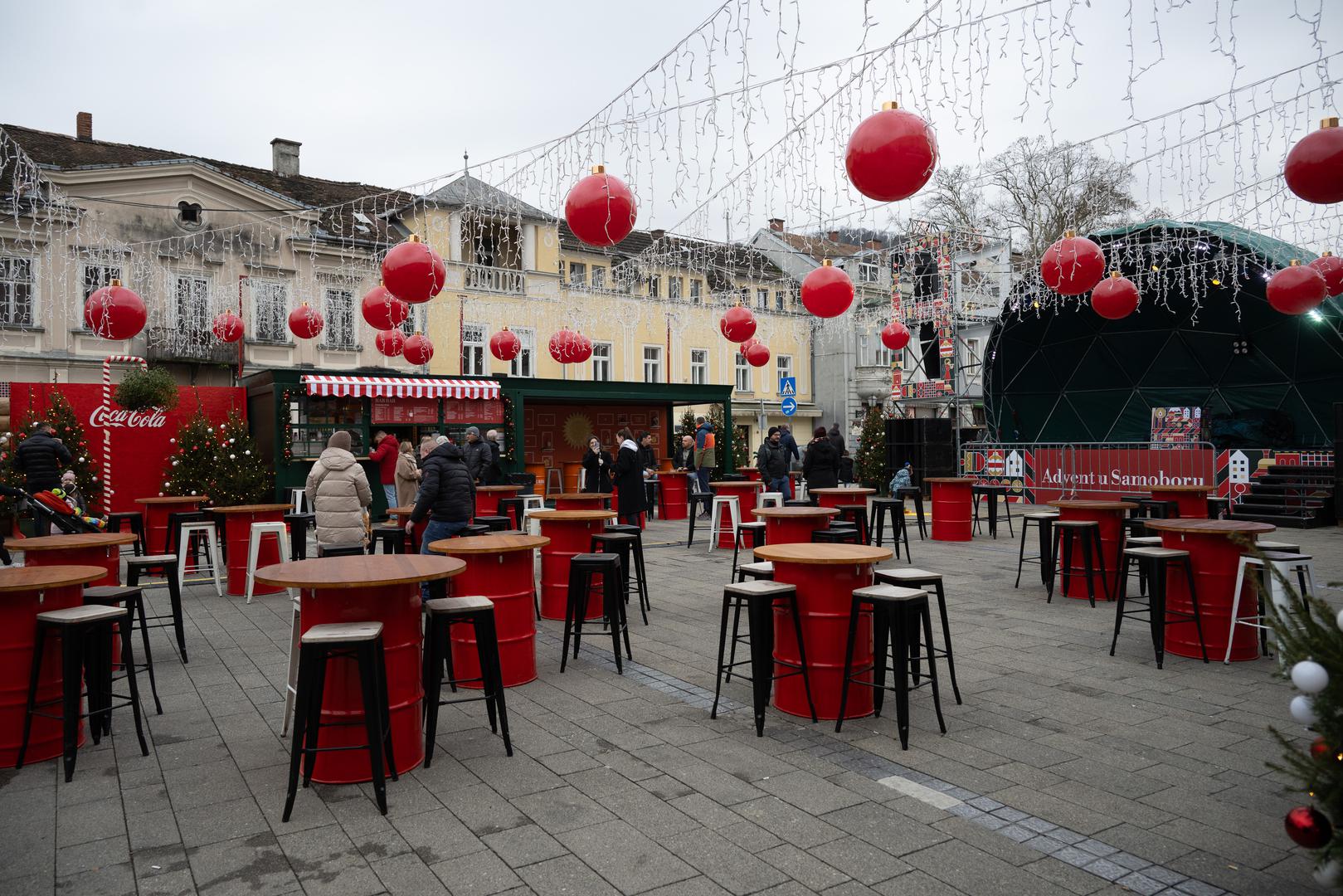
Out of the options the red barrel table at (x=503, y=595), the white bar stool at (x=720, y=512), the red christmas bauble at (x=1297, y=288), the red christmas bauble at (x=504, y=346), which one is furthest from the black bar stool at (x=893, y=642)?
the red christmas bauble at (x=504, y=346)

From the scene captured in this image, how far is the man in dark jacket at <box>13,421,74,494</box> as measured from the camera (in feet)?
33.4

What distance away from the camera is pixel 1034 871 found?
3.04 meters

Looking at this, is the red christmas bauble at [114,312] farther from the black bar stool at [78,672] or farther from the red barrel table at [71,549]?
the black bar stool at [78,672]

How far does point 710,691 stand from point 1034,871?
8.32 ft

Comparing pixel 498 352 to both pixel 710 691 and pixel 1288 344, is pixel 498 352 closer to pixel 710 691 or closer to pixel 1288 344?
pixel 710 691

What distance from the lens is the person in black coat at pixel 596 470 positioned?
1383 cm

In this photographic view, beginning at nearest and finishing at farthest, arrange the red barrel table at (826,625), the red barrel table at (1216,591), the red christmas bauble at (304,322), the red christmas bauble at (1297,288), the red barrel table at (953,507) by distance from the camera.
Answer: the red barrel table at (826,625) → the red barrel table at (1216,591) → the red christmas bauble at (1297,288) → the red christmas bauble at (304,322) → the red barrel table at (953,507)

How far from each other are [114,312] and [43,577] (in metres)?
5.74

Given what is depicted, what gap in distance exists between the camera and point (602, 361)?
28.1 m

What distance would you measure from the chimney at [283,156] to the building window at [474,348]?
7.16 metres

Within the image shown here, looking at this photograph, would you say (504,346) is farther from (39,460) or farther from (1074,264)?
(1074,264)

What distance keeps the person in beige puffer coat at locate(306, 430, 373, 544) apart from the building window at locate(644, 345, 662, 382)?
21817 mm

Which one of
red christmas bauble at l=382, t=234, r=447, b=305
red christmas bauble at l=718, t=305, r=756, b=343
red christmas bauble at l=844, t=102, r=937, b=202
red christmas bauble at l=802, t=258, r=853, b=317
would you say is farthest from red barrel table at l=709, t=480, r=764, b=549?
red christmas bauble at l=844, t=102, r=937, b=202

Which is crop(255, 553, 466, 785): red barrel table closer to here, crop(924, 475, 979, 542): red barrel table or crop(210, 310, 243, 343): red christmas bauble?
crop(924, 475, 979, 542): red barrel table
